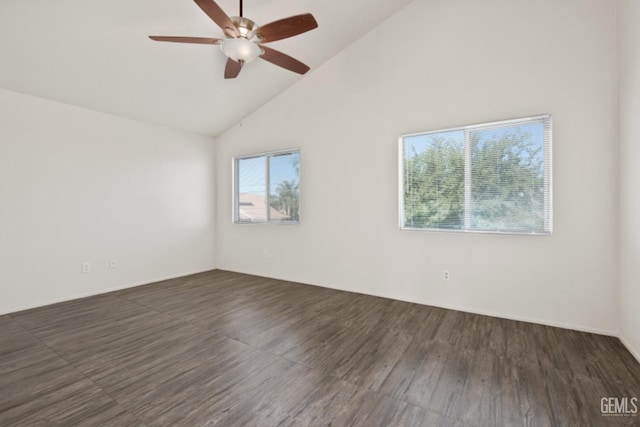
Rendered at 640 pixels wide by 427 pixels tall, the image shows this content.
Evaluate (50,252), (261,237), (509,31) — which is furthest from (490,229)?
(50,252)

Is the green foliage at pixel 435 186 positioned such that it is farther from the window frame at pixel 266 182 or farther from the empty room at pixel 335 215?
the window frame at pixel 266 182

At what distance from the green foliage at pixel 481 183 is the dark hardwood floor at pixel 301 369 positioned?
42.6 inches

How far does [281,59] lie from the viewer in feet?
9.06

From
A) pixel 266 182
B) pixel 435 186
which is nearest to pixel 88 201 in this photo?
pixel 266 182

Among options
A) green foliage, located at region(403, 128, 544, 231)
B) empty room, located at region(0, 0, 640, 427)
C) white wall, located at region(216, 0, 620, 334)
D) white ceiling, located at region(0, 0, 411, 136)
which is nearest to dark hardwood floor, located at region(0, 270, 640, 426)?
empty room, located at region(0, 0, 640, 427)

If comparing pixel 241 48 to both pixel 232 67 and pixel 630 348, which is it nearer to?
pixel 232 67

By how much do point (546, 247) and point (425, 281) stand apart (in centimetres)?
127

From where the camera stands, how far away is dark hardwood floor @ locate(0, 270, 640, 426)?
1.64m

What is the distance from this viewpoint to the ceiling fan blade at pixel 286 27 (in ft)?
6.91

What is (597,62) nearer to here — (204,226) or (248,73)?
(248,73)

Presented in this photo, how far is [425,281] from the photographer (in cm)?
344

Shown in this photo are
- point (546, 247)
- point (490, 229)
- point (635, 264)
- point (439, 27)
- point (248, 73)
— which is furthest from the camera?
point (248, 73)

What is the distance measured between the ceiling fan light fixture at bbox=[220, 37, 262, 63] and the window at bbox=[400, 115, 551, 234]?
2070mm

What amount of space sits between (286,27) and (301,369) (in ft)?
8.72
